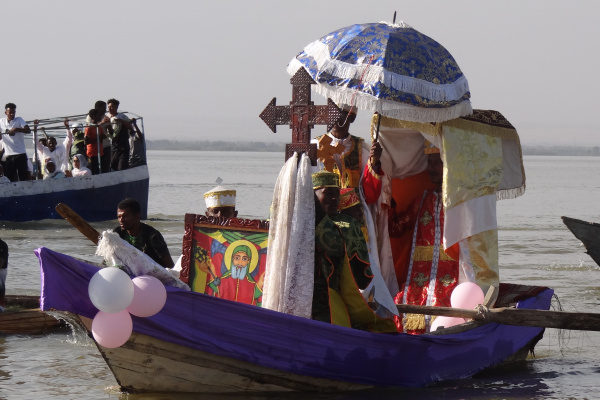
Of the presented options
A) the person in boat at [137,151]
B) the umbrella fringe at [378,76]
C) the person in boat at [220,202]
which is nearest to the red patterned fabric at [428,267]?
the umbrella fringe at [378,76]

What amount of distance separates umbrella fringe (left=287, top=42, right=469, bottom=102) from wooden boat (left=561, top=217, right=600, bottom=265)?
4.46 metres

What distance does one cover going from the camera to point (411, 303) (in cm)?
880

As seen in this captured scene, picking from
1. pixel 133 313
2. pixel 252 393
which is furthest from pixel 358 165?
pixel 133 313

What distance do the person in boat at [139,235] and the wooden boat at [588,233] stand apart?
539 cm

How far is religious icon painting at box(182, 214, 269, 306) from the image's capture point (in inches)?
287

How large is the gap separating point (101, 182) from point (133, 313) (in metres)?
15.4

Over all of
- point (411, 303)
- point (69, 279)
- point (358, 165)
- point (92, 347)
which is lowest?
point (92, 347)

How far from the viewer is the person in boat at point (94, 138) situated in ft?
62.3

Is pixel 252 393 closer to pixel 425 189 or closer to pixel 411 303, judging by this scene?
pixel 411 303

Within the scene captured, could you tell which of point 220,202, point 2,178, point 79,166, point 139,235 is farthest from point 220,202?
point 2,178

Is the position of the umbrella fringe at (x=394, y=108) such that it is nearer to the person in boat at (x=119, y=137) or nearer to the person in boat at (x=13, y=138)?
the person in boat at (x=119, y=137)

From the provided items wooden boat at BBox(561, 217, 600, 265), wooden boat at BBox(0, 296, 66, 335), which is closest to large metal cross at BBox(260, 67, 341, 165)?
wooden boat at BBox(0, 296, 66, 335)

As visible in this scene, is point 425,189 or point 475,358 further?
point 425,189

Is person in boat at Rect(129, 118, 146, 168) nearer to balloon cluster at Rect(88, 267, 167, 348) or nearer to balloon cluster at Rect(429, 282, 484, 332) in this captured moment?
balloon cluster at Rect(429, 282, 484, 332)
